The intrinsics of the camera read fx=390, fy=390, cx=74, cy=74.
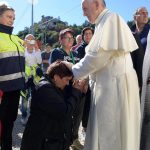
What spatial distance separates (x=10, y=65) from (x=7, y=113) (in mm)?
603

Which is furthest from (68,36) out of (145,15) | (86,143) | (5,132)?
(86,143)

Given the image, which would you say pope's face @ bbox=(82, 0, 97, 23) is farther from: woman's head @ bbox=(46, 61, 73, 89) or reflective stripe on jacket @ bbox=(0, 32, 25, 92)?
reflective stripe on jacket @ bbox=(0, 32, 25, 92)

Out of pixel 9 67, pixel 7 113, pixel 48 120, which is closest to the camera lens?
pixel 48 120

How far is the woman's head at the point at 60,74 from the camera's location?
12.8ft

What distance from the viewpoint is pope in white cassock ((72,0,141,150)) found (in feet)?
12.2

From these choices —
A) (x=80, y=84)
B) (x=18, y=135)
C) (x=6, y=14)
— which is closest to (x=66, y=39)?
(x=6, y=14)

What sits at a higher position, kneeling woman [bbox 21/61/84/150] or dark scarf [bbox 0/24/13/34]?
dark scarf [bbox 0/24/13/34]

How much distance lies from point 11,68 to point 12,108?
52 cm

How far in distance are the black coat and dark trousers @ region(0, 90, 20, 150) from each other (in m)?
0.76

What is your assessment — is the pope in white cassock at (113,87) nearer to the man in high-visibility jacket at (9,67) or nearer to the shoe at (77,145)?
the man in high-visibility jacket at (9,67)

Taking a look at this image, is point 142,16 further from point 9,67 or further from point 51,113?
point 51,113

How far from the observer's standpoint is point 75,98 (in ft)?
13.1

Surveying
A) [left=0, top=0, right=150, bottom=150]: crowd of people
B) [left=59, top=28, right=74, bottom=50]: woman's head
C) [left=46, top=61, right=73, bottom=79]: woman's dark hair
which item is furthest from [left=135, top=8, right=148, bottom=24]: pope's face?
[left=46, top=61, right=73, bottom=79]: woman's dark hair

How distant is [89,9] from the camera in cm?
385
